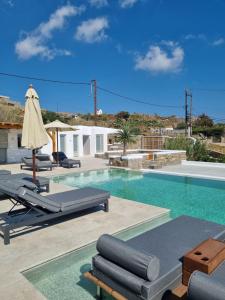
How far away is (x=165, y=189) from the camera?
10.5 meters

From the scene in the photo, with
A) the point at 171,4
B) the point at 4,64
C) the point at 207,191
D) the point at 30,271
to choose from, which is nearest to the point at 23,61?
the point at 4,64

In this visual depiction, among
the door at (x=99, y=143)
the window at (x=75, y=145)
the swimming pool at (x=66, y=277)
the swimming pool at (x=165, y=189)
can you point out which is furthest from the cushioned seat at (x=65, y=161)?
the swimming pool at (x=66, y=277)

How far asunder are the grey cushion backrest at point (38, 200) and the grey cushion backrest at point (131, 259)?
236cm

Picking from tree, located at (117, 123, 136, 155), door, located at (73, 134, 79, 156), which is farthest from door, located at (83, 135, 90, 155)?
tree, located at (117, 123, 136, 155)

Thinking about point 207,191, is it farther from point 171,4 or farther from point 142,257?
point 171,4

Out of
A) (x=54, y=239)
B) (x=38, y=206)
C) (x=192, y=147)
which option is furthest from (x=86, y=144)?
(x=54, y=239)

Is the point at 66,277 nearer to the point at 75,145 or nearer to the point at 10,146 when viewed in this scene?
the point at 10,146

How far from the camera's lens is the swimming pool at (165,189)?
7736mm

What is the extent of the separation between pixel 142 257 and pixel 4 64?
2502 cm

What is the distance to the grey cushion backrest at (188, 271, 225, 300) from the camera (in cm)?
218

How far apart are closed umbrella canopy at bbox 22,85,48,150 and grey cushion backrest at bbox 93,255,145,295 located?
→ 17.6 ft

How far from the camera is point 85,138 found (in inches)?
921

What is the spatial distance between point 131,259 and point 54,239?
2489 millimetres

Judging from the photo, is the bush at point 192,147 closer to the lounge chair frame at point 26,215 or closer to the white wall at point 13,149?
the white wall at point 13,149
